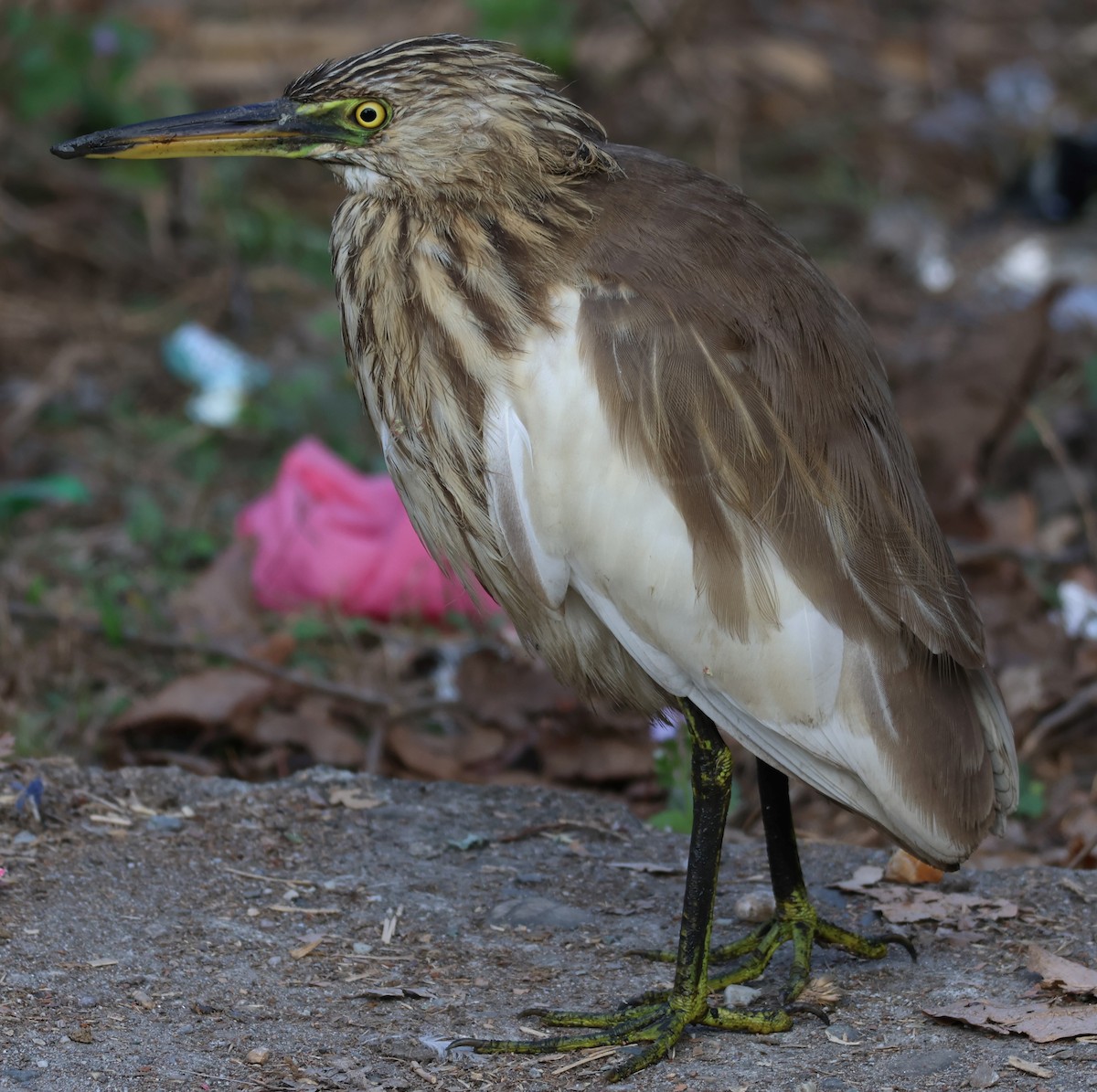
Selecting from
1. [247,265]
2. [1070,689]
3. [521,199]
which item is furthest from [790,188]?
[521,199]

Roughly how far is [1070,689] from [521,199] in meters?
2.49

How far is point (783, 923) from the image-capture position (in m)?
3.17

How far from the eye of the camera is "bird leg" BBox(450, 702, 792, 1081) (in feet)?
9.20

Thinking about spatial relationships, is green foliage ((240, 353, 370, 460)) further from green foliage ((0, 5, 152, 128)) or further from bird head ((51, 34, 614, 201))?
bird head ((51, 34, 614, 201))

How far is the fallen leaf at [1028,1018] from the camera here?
9.00 ft

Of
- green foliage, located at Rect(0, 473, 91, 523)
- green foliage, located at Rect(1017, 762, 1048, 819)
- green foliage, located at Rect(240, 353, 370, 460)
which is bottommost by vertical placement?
green foliage, located at Rect(1017, 762, 1048, 819)

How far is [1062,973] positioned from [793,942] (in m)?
0.53

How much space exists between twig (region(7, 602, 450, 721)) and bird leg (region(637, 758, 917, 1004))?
145 centimetres

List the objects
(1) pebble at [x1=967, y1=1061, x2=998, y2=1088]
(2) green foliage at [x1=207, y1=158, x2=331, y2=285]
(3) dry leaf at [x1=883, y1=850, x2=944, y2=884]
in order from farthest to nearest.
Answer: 1. (2) green foliage at [x1=207, y1=158, x2=331, y2=285]
2. (3) dry leaf at [x1=883, y1=850, x2=944, y2=884]
3. (1) pebble at [x1=967, y1=1061, x2=998, y2=1088]

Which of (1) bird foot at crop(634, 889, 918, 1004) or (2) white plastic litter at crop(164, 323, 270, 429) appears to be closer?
(1) bird foot at crop(634, 889, 918, 1004)

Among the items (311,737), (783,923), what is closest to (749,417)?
(783,923)

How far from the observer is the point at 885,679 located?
2.79m

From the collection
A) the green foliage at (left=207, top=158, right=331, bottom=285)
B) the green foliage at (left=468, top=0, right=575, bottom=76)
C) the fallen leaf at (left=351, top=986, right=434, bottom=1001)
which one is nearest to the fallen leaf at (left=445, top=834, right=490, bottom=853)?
the fallen leaf at (left=351, top=986, right=434, bottom=1001)

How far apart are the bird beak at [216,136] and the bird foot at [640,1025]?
1.63 meters
